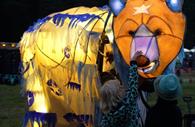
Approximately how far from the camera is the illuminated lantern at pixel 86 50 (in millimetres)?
5023

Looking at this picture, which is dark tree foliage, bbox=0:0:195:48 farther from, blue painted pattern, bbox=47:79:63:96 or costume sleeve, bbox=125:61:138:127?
costume sleeve, bbox=125:61:138:127

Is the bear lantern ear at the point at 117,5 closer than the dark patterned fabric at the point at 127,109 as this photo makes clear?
No

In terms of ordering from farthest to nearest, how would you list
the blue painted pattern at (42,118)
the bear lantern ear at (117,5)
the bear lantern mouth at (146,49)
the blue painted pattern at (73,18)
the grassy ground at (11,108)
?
the grassy ground at (11,108) < the blue painted pattern at (42,118) < the blue painted pattern at (73,18) < the bear lantern ear at (117,5) < the bear lantern mouth at (146,49)

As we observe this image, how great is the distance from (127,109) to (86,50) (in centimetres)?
131

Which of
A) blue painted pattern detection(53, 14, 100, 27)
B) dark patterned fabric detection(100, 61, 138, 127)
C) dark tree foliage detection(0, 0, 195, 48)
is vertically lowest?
dark patterned fabric detection(100, 61, 138, 127)

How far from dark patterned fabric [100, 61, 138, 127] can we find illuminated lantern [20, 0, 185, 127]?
0.26 metres

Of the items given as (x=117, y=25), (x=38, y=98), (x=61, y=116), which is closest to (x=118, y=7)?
(x=117, y=25)

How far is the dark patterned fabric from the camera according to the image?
4633mm

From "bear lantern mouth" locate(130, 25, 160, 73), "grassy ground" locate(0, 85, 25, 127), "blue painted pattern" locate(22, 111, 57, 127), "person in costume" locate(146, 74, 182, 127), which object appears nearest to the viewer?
"person in costume" locate(146, 74, 182, 127)

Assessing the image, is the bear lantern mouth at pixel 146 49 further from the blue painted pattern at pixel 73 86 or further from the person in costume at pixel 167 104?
the blue painted pattern at pixel 73 86

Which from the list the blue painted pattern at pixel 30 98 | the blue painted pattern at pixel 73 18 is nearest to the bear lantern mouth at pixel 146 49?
the blue painted pattern at pixel 73 18

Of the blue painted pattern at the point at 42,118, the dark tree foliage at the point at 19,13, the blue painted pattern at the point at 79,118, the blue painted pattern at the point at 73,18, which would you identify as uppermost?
the dark tree foliage at the point at 19,13

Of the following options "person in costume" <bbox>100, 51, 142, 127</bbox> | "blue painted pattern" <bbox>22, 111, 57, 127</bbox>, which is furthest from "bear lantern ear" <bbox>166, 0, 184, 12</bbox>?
"blue painted pattern" <bbox>22, 111, 57, 127</bbox>

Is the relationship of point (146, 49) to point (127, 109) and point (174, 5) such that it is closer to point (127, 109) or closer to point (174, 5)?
point (174, 5)
